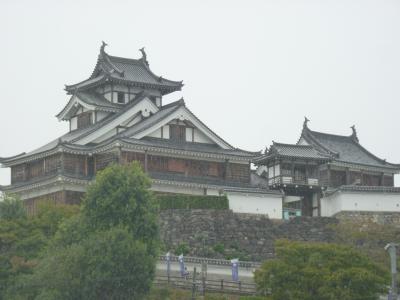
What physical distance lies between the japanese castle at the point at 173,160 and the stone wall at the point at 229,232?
2.21 metres

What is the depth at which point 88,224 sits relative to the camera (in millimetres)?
47594

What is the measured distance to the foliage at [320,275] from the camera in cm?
4372

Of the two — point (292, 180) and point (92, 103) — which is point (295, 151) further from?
point (92, 103)

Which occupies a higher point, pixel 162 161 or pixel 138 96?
pixel 138 96

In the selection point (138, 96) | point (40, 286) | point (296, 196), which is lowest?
point (40, 286)

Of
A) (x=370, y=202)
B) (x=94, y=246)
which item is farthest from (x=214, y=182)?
(x=94, y=246)

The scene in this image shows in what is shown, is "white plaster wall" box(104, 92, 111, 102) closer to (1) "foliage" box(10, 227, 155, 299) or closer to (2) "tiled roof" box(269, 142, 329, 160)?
(2) "tiled roof" box(269, 142, 329, 160)

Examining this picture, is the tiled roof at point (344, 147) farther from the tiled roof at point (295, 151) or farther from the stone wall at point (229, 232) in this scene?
the stone wall at point (229, 232)

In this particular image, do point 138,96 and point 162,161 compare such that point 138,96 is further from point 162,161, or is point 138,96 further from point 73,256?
point 73,256

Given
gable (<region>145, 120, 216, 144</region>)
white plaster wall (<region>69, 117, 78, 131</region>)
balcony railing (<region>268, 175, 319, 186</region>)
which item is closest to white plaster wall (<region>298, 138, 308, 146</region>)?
balcony railing (<region>268, 175, 319, 186</region>)

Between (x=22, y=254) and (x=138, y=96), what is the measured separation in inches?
871

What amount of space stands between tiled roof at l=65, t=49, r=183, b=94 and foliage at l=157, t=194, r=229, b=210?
1185 cm

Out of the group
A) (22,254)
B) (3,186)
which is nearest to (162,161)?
(3,186)

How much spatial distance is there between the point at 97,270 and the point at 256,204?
19.6 metres
